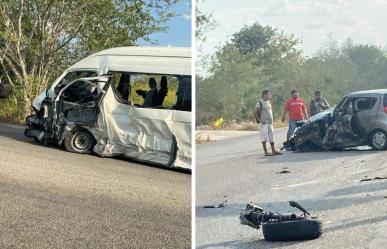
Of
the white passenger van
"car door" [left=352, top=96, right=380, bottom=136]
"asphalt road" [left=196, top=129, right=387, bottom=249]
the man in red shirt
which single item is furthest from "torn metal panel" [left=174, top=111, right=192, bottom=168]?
"car door" [left=352, top=96, right=380, bottom=136]

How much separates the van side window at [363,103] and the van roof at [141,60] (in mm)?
804

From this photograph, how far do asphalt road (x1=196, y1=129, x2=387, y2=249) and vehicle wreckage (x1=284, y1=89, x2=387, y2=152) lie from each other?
0.04 meters

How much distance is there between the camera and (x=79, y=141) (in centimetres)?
274

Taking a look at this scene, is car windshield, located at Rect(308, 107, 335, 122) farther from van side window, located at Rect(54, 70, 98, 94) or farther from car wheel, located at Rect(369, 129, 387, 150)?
van side window, located at Rect(54, 70, 98, 94)

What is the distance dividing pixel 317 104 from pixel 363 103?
0.16 m

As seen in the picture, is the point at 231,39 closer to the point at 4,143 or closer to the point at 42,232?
the point at 42,232

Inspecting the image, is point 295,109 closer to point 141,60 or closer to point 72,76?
point 141,60

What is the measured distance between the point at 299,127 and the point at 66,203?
53.8 inches

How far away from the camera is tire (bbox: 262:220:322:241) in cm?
178

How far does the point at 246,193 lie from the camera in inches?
73.3

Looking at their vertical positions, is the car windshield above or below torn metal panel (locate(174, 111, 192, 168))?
above

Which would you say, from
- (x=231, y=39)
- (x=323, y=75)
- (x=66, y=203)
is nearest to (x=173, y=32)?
(x=231, y=39)

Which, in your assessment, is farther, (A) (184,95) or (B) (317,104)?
(A) (184,95)

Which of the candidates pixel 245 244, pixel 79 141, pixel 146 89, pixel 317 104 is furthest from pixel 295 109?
pixel 79 141
